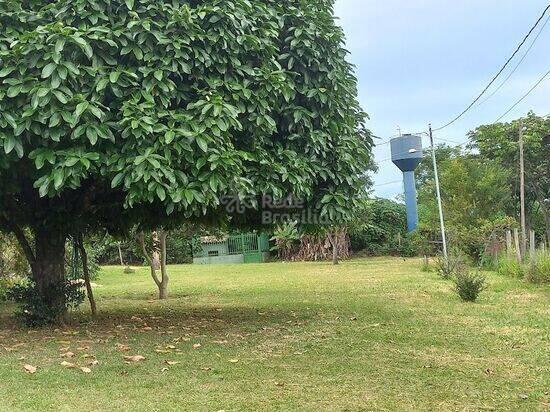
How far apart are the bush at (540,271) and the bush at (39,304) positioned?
34.8 feet

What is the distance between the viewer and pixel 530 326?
25.6 feet

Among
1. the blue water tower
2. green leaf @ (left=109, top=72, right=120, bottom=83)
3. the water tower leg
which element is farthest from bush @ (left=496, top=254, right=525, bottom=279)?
the blue water tower

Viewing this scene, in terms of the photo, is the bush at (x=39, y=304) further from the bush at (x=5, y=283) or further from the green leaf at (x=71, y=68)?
the bush at (x=5, y=283)

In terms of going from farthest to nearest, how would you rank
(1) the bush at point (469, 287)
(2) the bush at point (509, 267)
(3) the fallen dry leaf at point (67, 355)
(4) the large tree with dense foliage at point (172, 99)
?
(2) the bush at point (509, 267) → (1) the bush at point (469, 287) → (3) the fallen dry leaf at point (67, 355) → (4) the large tree with dense foliage at point (172, 99)

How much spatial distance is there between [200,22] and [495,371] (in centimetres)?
467

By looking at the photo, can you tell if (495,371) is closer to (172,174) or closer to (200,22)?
(172,174)

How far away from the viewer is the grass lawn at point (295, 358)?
4398mm

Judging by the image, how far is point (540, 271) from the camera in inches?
527

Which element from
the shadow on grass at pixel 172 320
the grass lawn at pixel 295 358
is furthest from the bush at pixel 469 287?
the shadow on grass at pixel 172 320

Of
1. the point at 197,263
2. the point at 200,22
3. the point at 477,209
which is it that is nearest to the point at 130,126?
the point at 200,22

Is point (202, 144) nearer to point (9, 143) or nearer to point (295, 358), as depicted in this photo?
point (9, 143)

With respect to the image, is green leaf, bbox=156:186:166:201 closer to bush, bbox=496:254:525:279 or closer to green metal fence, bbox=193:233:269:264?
bush, bbox=496:254:525:279

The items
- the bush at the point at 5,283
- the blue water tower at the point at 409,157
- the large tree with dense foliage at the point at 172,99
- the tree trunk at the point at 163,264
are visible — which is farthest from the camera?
the blue water tower at the point at 409,157

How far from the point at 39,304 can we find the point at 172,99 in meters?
3.88
